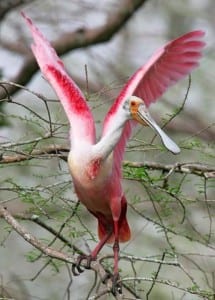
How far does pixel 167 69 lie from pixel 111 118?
0.23 m

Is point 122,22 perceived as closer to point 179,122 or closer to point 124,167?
point 179,122

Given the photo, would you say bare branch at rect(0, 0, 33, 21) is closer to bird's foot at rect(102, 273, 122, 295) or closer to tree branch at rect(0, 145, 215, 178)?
tree branch at rect(0, 145, 215, 178)

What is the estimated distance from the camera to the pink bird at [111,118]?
9.12 feet

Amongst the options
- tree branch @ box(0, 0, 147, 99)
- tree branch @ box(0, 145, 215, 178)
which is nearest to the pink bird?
tree branch @ box(0, 145, 215, 178)

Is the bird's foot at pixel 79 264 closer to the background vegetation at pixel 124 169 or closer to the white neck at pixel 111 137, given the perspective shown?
the background vegetation at pixel 124 169

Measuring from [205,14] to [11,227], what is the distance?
5.66m

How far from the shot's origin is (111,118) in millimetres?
2793

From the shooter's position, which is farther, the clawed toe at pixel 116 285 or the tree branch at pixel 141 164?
the tree branch at pixel 141 164

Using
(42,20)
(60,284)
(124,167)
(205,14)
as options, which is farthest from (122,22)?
(205,14)

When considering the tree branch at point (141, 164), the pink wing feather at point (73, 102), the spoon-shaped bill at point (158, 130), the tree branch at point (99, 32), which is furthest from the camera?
the tree branch at point (99, 32)

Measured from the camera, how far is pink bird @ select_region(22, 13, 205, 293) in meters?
2.78

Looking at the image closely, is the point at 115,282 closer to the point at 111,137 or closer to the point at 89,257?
the point at 89,257

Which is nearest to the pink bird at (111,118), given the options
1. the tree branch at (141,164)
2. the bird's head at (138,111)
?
the bird's head at (138,111)

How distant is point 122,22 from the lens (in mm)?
5277
